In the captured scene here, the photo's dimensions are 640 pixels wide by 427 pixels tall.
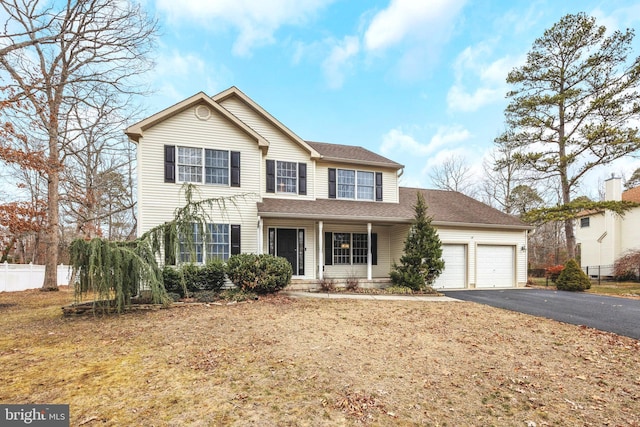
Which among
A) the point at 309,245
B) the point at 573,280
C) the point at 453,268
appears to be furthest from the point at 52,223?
the point at 573,280

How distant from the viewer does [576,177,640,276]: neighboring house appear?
20.1 m

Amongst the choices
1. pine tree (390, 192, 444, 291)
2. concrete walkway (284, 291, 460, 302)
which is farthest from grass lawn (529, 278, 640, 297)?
concrete walkway (284, 291, 460, 302)

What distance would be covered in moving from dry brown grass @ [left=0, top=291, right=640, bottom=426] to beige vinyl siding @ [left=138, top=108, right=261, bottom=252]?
4.73m

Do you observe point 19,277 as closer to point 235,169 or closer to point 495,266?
point 235,169

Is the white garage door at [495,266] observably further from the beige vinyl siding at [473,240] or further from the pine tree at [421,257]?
the pine tree at [421,257]

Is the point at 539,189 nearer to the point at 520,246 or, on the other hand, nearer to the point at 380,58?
the point at 520,246

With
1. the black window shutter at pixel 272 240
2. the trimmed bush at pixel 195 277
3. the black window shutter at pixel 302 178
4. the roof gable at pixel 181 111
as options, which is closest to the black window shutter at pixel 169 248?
the trimmed bush at pixel 195 277

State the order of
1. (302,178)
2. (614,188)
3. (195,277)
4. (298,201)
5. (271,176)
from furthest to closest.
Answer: (614,188) < (302,178) < (298,201) < (271,176) < (195,277)

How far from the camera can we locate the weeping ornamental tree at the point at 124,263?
689 cm

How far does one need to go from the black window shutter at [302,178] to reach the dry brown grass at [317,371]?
7.14 meters

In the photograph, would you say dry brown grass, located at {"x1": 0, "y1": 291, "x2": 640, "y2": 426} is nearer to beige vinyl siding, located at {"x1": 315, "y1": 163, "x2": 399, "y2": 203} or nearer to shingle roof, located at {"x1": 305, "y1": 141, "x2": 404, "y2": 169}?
beige vinyl siding, located at {"x1": 315, "y1": 163, "x2": 399, "y2": 203}

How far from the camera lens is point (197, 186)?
1129 cm

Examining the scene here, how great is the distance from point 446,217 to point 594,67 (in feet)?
42.8

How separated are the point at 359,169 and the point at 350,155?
Result: 91cm
